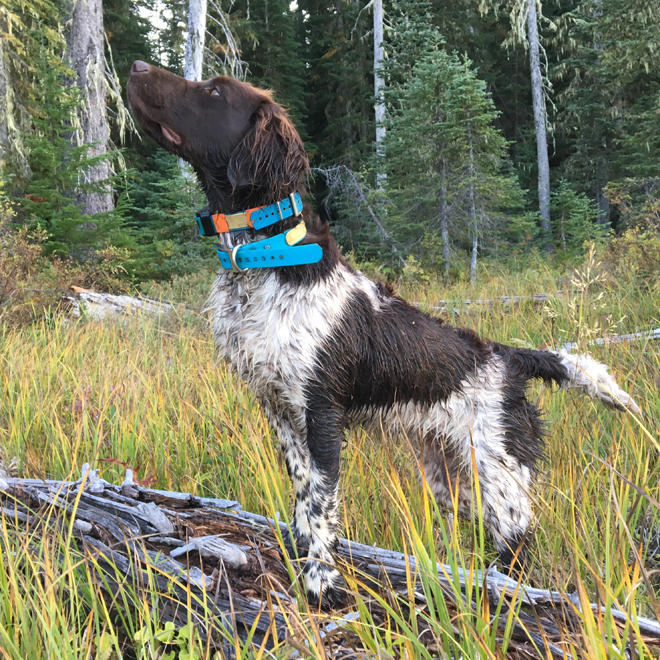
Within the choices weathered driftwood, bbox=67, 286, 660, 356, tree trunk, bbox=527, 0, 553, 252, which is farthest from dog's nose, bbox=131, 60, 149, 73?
tree trunk, bbox=527, 0, 553, 252

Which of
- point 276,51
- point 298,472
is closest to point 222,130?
point 298,472

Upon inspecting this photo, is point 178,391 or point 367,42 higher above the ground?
point 367,42

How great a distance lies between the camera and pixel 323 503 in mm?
2113

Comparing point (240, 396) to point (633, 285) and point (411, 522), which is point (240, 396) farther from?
point (633, 285)

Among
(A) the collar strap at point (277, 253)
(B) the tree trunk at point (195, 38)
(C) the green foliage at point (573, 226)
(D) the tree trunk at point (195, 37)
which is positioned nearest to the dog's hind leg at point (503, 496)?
(A) the collar strap at point (277, 253)

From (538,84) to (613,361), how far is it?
57.1 ft

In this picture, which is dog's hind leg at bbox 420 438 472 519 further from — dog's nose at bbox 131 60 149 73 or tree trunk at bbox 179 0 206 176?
tree trunk at bbox 179 0 206 176

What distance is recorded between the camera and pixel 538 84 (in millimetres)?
18250

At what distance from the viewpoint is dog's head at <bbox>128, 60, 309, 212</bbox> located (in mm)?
2279

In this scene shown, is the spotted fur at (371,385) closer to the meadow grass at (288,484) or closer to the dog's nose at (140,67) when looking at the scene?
the meadow grass at (288,484)

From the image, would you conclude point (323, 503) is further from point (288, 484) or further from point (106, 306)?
point (106, 306)

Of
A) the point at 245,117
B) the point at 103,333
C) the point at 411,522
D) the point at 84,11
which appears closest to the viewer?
the point at 411,522

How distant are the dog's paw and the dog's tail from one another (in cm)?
130

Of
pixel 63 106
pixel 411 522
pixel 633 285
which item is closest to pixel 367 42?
pixel 63 106
